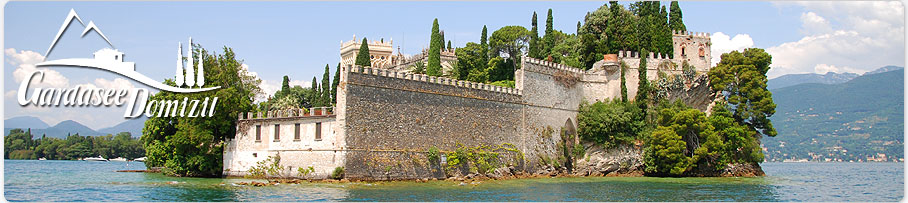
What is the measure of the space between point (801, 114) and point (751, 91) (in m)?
163

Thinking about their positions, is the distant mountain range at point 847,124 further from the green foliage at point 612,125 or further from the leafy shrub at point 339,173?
the leafy shrub at point 339,173

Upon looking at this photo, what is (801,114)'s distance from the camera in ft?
627

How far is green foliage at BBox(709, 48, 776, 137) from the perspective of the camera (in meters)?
43.1

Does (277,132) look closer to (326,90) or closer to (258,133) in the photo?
(258,133)

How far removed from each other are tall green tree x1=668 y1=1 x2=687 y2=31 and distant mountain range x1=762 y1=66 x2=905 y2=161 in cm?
11080

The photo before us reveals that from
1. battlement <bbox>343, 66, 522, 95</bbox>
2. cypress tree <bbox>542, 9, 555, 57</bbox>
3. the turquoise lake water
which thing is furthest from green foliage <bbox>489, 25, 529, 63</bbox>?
the turquoise lake water

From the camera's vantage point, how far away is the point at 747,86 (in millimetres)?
43125

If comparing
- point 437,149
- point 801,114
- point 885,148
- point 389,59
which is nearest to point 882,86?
point 801,114

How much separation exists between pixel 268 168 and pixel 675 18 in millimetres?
27817

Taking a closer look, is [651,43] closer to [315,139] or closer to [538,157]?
[538,157]

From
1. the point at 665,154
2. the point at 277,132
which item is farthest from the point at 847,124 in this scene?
the point at 277,132

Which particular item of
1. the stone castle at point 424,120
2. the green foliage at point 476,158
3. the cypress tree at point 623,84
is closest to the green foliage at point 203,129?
the stone castle at point 424,120

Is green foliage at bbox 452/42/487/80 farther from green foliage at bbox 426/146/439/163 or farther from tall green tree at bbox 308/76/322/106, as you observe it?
green foliage at bbox 426/146/439/163

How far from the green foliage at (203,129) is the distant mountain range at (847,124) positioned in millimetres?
133628
